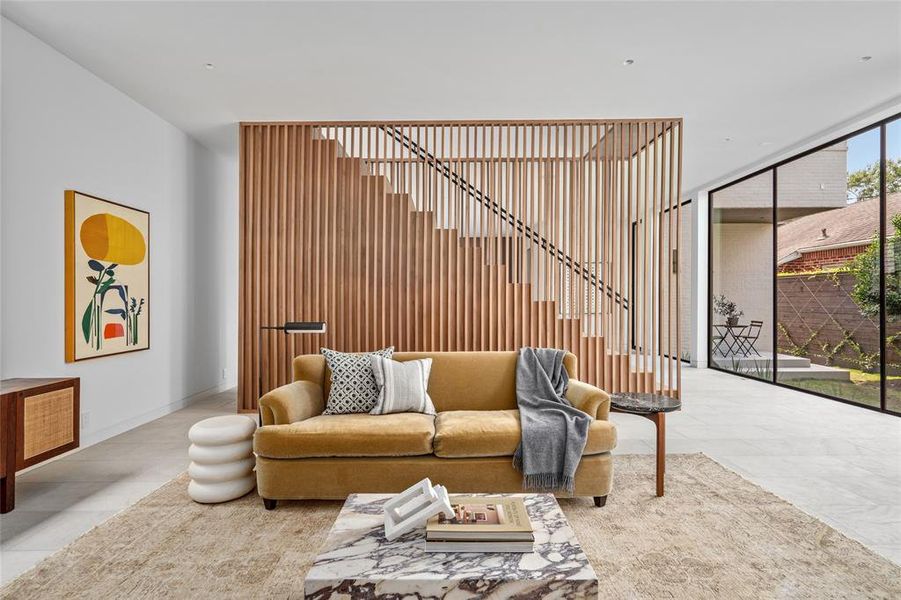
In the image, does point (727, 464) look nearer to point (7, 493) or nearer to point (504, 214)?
point (504, 214)

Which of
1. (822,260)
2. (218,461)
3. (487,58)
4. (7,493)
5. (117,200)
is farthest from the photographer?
(822,260)

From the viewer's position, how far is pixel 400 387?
122 inches

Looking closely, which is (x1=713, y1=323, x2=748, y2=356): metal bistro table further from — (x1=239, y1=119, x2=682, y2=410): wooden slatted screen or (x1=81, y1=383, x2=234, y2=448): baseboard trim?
(x1=81, y1=383, x2=234, y2=448): baseboard trim

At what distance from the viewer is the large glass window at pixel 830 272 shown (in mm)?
4988

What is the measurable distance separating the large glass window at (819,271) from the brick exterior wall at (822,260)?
12 millimetres

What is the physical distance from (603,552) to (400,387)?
1449mm

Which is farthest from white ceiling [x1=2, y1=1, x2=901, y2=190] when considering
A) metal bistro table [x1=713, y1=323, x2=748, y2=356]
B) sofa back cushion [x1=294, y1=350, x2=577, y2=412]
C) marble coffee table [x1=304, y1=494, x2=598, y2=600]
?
metal bistro table [x1=713, y1=323, x2=748, y2=356]

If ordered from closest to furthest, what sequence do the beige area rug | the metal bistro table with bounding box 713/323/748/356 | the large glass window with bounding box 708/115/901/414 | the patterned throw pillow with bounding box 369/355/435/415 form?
the beige area rug → the patterned throw pillow with bounding box 369/355/435/415 → the large glass window with bounding box 708/115/901/414 → the metal bistro table with bounding box 713/323/748/356

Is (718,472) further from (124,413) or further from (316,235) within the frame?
(124,413)

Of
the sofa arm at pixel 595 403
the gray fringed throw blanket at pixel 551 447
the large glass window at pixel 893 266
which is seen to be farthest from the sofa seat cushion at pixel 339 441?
the large glass window at pixel 893 266

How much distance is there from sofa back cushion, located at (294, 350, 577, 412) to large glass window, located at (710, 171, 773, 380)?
15.3 ft

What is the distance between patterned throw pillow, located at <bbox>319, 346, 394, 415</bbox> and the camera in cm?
308

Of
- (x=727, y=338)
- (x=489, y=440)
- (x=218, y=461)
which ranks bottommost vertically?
(x=218, y=461)

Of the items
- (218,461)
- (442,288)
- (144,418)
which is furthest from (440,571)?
(144,418)
